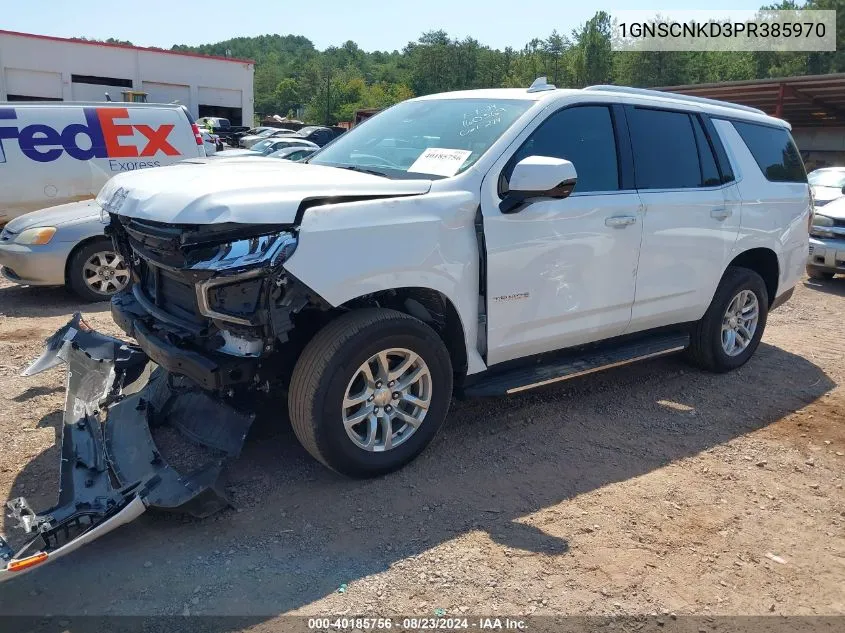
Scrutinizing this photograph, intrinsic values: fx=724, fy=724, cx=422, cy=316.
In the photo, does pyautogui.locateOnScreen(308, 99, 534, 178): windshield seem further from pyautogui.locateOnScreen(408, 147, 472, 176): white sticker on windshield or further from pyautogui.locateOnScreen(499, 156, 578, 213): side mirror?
pyautogui.locateOnScreen(499, 156, 578, 213): side mirror

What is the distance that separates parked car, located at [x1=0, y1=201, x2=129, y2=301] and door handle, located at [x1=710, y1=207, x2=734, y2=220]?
536 centimetres

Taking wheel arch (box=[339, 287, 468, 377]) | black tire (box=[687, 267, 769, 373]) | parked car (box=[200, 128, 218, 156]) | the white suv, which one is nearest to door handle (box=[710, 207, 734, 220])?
the white suv

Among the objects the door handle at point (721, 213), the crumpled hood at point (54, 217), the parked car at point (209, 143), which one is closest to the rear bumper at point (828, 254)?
the door handle at point (721, 213)

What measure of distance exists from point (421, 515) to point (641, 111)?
9.93 feet

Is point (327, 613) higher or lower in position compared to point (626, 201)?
lower

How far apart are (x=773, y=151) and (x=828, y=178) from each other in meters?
8.23

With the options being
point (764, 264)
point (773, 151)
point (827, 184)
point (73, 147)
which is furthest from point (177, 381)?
point (827, 184)

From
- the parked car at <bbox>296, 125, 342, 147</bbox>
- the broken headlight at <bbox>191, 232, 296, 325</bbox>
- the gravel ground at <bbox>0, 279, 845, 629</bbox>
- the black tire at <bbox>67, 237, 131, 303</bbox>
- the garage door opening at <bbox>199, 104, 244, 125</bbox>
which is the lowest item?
the gravel ground at <bbox>0, 279, 845, 629</bbox>

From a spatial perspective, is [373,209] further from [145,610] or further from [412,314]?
[145,610]

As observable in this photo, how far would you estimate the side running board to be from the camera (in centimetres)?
411

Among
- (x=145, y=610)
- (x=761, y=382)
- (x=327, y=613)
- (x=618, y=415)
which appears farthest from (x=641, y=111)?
(x=145, y=610)

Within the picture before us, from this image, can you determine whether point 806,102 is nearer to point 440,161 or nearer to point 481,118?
point 481,118

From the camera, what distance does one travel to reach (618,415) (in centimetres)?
489

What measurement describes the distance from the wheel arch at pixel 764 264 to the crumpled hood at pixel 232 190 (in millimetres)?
3204
